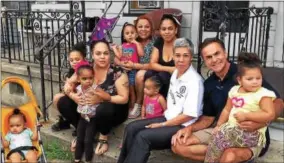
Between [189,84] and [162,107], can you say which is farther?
[162,107]

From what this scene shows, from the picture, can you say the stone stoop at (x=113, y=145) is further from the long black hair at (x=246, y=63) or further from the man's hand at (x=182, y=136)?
the long black hair at (x=246, y=63)

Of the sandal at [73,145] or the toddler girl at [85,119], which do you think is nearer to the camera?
the toddler girl at [85,119]

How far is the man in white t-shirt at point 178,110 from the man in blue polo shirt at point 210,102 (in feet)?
0.23

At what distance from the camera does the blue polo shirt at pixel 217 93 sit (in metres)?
2.78

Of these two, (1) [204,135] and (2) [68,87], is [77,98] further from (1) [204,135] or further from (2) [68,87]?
(1) [204,135]

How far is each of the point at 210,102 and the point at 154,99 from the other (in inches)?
26.1

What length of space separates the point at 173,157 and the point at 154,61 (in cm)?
101

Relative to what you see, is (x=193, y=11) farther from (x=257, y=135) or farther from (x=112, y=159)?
(x=257, y=135)

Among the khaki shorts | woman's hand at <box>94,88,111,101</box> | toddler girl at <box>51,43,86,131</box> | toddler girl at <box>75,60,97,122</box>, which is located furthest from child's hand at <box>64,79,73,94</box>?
the khaki shorts

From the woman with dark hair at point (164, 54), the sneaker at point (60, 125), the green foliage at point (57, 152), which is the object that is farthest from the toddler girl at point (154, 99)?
the sneaker at point (60, 125)

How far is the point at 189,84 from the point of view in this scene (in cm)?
288

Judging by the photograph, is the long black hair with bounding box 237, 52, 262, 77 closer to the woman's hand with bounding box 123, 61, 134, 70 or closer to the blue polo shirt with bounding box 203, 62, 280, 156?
the blue polo shirt with bounding box 203, 62, 280, 156

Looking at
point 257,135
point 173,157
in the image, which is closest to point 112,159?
point 173,157

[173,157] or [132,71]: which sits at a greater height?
[132,71]
